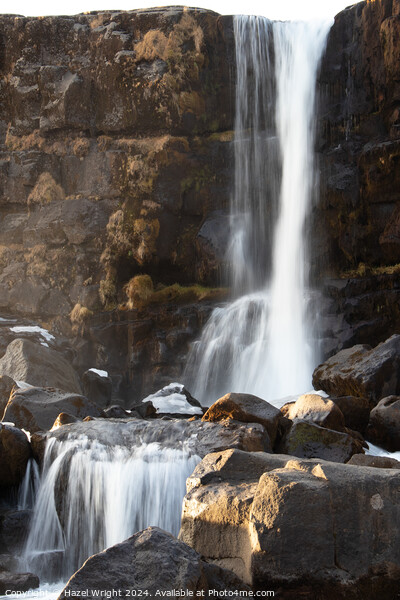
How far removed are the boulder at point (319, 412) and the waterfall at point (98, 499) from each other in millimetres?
1981

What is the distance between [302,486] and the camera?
406 cm

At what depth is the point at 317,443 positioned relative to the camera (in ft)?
26.0

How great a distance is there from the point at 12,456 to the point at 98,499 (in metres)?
1.44

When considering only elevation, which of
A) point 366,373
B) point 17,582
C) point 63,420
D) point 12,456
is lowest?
point 17,582

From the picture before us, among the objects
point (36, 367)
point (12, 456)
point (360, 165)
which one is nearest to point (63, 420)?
point (12, 456)

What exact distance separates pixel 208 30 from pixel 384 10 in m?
5.15

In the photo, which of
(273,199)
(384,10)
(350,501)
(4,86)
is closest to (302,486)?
(350,501)

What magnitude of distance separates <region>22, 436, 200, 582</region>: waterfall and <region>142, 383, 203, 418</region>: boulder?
15.0 feet

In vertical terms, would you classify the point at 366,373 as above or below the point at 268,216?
below

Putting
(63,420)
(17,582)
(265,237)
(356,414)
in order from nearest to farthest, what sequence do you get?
(17,582) → (63,420) → (356,414) → (265,237)

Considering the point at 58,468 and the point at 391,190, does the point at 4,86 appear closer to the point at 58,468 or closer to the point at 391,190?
the point at 391,190

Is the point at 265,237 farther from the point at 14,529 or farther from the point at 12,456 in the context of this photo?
the point at 14,529

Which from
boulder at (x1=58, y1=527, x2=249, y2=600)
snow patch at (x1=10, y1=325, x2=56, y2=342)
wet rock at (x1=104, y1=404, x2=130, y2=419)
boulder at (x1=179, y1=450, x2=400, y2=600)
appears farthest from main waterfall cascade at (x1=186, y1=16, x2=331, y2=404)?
boulder at (x1=58, y1=527, x2=249, y2=600)

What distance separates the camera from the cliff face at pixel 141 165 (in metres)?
16.9
